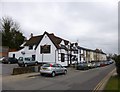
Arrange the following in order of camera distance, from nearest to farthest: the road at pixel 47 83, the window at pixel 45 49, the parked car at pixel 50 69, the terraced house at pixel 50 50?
the road at pixel 47 83 < the parked car at pixel 50 69 < the terraced house at pixel 50 50 < the window at pixel 45 49

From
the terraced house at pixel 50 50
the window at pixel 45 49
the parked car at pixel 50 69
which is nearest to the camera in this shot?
the parked car at pixel 50 69

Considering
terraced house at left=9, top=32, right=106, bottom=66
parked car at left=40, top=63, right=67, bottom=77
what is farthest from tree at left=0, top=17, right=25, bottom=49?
parked car at left=40, top=63, right=67, bottom=77

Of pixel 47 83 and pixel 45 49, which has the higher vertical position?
pixel 45 49

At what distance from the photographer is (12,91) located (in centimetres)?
1207

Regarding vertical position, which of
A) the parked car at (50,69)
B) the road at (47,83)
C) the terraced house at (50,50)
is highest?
the terraced house at (50,50)

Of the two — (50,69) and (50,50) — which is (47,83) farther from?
(50,50)

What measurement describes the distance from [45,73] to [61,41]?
2332cm

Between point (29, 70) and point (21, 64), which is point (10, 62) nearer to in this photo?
point (21, 64)

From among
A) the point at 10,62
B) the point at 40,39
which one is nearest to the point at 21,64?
the point at 10,62

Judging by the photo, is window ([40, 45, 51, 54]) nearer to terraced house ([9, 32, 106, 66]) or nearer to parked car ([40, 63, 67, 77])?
terraced house ([9, 32, 106, 66])

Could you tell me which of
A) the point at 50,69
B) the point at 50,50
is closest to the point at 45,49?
the point at 50,50

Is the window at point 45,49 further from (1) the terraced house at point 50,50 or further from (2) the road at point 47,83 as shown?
(2) the road at point 47,83

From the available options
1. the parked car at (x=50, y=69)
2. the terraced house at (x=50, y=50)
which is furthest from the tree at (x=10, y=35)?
the parked car at (x=50, y=69)

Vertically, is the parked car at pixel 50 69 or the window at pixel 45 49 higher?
the window at pixel 45 49
